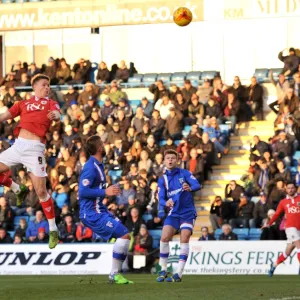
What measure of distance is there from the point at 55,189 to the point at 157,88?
4422mm

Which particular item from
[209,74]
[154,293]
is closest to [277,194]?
[209,74]

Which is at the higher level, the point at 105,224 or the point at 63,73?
the point at 63,73

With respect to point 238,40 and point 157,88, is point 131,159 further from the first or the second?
point 238,40

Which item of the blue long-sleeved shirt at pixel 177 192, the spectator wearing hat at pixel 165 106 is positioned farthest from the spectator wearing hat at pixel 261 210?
the blue long-sleeved shirt at pixel 177 192

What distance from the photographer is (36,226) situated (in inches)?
1021

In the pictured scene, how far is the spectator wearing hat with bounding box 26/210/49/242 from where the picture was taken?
25812 mm

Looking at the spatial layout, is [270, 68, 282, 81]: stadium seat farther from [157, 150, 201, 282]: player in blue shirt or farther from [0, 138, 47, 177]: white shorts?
[0, 138, 47, 177]: white shorts

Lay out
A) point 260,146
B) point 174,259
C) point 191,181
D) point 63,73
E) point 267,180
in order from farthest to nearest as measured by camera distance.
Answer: point 63,73, point 260,146, point 267,180, point 174,259, point 191,181

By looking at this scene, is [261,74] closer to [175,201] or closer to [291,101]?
[291,101]

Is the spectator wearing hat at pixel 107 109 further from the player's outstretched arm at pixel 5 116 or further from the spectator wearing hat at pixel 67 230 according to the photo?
the player's outstretched arm at pixel 5 116

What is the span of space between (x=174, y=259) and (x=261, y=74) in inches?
365

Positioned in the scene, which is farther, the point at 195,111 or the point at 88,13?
the point at 88,13

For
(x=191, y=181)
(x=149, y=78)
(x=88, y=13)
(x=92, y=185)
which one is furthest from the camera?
(x=88, y=13)

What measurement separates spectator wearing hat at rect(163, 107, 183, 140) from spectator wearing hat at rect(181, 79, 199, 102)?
0.77 metres
